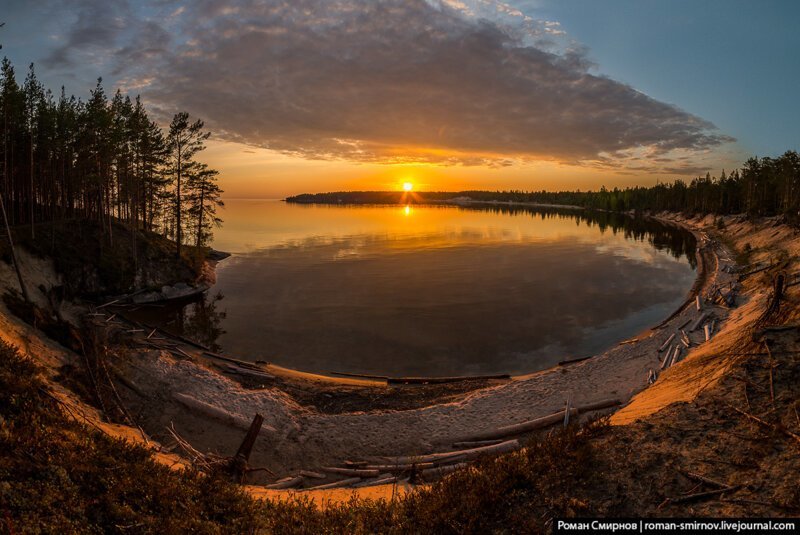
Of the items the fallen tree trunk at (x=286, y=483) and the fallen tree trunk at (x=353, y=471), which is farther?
the fallen tree trunk at (x=353, y=471)

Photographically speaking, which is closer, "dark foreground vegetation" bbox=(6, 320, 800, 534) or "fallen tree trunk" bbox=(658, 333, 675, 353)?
"dark foreground vegetation" bbox=(6, 320, 800, 534)

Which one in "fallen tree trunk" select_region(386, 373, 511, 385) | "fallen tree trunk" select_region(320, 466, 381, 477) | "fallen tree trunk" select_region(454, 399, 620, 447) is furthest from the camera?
"fallen tree trunk" select_region(386, 373, 511, 385)

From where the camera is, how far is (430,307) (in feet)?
121

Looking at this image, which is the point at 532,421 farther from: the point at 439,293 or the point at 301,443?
the point at 439,293

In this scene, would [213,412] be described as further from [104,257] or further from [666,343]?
[104,257]

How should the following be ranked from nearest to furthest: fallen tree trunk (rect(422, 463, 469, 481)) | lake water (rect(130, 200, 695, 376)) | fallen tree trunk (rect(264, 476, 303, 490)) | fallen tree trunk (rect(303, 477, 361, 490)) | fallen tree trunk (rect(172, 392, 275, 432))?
1. fallen tree trunk (rect(422, 463, 469, 481))
2. fallen tree trunk (rect(303, 477, 361, 490))
3. fallen tree trunk (rect(264, 476, 303, 490))
4. fallen tree trunk (rect(172, 392, 275, 432))
5. lake water (rect(130, 200, 695, 376))

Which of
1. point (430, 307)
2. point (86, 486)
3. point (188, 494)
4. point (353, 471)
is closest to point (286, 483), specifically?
point (353, 471)

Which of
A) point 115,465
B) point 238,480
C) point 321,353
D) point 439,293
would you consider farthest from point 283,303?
point 115,465

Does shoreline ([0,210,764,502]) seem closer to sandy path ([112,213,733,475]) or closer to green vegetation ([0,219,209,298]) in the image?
sandy path ([112,213,733,475])

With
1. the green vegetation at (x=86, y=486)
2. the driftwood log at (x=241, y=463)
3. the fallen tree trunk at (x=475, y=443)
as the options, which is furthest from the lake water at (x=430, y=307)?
the green vegetation at (x=86, y=486)

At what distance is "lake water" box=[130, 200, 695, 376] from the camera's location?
26156 mm

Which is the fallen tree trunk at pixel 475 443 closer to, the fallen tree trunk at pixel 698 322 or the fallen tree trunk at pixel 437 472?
the fallen tree trunk at pixel 437 472

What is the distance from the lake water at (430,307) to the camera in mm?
26156

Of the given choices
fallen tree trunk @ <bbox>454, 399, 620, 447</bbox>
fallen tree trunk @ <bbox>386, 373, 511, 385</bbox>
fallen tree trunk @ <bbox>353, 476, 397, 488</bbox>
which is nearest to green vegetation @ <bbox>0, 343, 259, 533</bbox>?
fallen tree trunk @ <bbox>353, 476, 397, 488</bbox>
